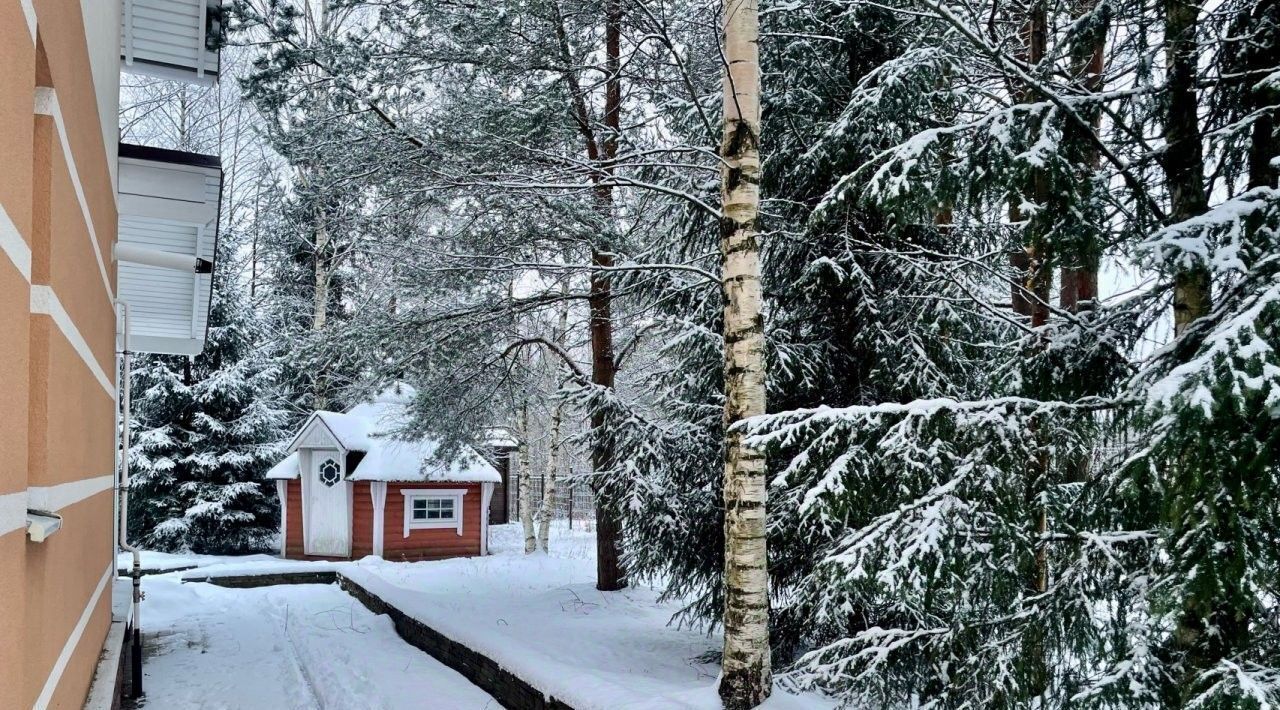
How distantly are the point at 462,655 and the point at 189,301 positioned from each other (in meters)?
4.34

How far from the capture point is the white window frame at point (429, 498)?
17.6 metres

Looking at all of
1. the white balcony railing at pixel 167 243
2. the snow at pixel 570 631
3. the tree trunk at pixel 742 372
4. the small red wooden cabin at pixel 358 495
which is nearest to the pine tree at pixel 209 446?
the small red wooden cabin at pixel 358 495

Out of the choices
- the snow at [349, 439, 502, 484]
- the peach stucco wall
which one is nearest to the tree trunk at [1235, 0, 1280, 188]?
the peach stucco wall

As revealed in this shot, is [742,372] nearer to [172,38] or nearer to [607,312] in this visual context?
[172,38]

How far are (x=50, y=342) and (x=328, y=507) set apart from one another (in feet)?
53.7

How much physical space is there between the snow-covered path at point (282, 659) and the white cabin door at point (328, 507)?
5.24 meters

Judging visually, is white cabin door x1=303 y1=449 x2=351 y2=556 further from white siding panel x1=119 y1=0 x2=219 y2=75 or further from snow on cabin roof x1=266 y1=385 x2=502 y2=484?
white siding panel x1=119 y1=0 x2=219 y2=75

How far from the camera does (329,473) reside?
1742cm

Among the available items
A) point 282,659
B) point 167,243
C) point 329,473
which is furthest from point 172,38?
point 329,473

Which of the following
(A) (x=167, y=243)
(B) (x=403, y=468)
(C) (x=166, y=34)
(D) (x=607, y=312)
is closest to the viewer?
(C) (x=166, y=34)

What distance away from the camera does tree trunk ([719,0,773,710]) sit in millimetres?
4844

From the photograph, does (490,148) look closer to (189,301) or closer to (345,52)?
(345,52)

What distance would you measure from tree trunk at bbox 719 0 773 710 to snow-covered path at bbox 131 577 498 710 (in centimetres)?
281

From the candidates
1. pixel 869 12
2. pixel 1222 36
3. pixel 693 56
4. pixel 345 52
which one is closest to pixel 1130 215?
pixel 1222 36
